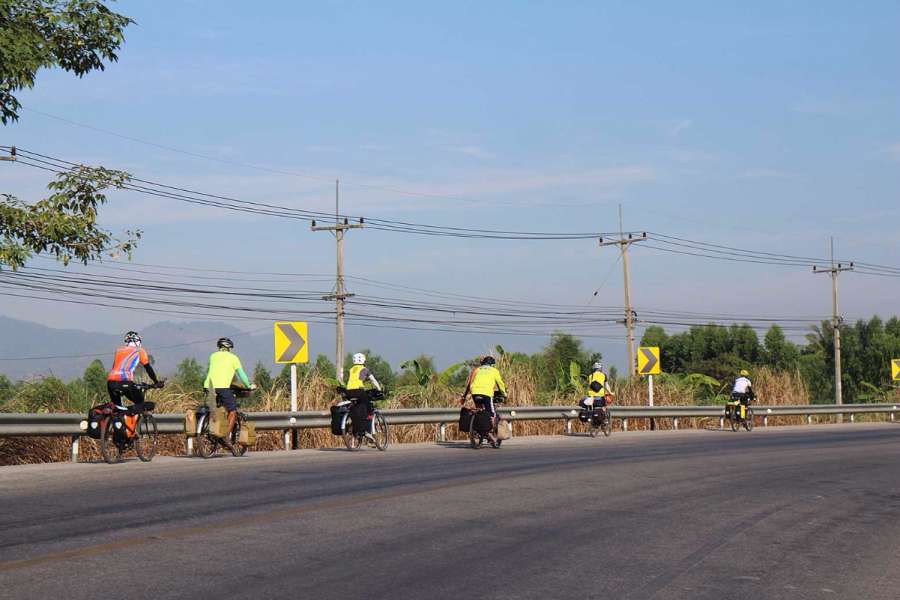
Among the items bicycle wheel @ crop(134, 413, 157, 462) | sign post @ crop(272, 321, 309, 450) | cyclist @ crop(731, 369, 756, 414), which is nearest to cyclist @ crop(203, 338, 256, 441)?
bicycle wheel @ crop(134, 413, 157, 462)

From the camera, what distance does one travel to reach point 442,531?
9.91 m

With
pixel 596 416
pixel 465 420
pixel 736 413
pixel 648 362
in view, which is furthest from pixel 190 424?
pixel 736 413

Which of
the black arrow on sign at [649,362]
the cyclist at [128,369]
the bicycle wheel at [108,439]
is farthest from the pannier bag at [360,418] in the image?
the black arrow on sign at [649,362]

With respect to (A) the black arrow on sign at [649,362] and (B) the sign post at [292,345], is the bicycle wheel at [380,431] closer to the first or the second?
(B) the sign post at [292,345]

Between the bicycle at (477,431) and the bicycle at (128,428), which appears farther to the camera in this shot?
the bicycle at (477,431)

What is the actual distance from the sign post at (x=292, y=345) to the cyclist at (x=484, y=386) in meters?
3.31

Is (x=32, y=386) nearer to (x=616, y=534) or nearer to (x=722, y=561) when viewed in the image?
(x=616, y=534)

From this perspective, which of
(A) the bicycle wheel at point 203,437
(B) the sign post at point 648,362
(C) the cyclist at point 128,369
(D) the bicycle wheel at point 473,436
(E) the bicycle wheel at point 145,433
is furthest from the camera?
(B) the sign post at point 648,362

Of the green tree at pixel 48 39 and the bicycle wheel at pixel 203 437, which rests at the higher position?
the green tree at pixel 48 39

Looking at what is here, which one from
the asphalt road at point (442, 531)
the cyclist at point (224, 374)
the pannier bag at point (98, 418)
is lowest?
the asphalt road at point (442, 531)

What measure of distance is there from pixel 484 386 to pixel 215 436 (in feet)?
19.8

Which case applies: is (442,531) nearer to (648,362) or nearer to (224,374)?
(224,374)

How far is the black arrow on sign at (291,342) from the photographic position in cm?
2269

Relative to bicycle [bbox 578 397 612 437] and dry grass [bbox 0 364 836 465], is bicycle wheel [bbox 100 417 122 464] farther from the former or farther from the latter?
bicycle [bbox 578 397 612 437]
